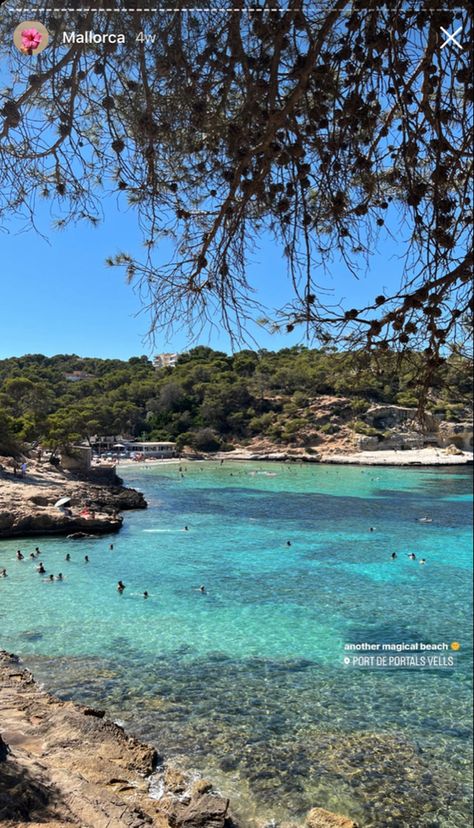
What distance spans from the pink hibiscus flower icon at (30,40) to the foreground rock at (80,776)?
173 inches

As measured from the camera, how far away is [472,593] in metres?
14.9

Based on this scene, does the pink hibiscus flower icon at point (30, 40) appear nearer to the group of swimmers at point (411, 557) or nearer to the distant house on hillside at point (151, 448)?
the group of swimmers at point (411, 557)

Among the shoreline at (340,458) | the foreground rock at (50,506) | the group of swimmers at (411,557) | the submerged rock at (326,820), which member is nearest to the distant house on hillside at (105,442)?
the shoreline at (340,458)

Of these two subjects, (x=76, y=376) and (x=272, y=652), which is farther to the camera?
(x=76, y=376)

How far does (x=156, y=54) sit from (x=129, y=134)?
41 cm

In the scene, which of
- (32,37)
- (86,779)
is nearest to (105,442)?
(86,779)

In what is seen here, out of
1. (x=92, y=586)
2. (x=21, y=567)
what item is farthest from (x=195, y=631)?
(x=21, y=567)

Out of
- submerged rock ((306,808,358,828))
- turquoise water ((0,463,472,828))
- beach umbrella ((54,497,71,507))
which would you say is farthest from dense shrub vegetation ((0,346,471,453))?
beach umbrella ((54,497,71,507))

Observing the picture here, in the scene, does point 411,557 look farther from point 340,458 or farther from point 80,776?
point 340,458

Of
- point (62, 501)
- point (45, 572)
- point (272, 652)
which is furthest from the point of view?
point (62, 501)

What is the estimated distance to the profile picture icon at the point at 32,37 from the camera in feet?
8.08

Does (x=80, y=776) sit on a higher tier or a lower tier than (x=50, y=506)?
lower

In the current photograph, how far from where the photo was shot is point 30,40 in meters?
2.47

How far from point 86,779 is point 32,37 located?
6168mm
